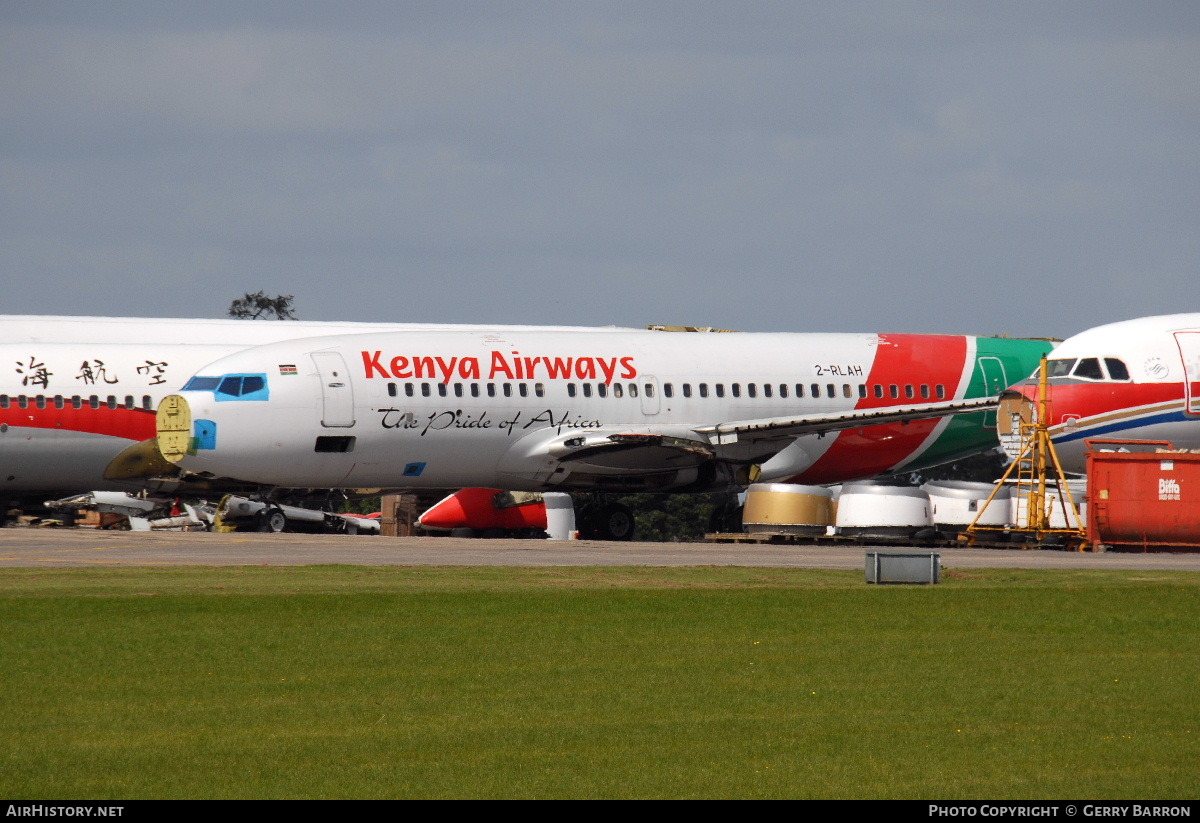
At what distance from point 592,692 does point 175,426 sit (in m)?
24.5

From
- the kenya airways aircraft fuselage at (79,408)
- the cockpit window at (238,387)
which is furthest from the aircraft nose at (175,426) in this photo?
the kenya airways aircraft fuselage at (79,408)

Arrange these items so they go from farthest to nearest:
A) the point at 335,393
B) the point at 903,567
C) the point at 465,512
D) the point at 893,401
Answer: the point at 465,512, the point at 893,401, the point at 335,393, the point at 903,567

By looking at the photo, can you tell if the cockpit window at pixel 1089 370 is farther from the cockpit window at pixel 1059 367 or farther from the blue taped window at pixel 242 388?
the blue taped window at pixel 242 388

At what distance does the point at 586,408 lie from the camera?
39688 mm

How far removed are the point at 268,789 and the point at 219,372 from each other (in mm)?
27696

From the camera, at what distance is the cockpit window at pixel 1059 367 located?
1502 inches

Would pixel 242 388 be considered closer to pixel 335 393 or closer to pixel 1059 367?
pixel 335 393

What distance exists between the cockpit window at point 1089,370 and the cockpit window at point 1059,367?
0.27 metres

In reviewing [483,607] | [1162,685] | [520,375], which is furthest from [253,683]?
[520,375]

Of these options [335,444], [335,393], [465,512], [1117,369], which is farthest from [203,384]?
[1117,369]

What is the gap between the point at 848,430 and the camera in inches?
1657

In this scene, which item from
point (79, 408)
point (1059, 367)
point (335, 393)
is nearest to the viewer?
point (335, 393)

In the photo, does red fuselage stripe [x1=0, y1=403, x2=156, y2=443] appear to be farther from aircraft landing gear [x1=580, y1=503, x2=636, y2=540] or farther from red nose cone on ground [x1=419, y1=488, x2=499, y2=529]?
aircraft landing gear [x1=580, y1=503, x2=636, y2=540]

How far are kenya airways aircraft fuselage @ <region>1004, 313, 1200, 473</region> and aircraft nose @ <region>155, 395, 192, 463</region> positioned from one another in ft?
57.7
